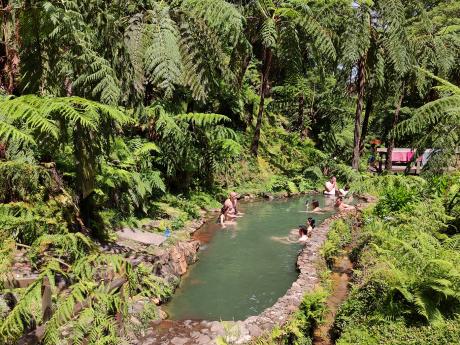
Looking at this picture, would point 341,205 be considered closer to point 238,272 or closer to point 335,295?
point 238,272

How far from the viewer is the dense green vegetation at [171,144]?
11.5ft

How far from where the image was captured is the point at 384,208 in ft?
27.7

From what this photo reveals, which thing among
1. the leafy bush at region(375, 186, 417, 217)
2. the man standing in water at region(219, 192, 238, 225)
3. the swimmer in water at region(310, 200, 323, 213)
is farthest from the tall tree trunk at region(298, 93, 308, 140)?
the leafy bush at region(375, 186, 417, 217)

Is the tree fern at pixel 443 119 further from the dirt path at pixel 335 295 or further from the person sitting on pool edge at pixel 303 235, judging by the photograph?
the person sitting on pool edge at pixel 303 235

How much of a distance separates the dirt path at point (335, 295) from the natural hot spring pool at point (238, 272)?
2.32 feet

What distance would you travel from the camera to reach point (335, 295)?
607 cm

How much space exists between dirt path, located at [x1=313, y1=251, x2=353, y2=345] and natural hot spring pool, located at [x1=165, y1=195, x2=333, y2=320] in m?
0.71

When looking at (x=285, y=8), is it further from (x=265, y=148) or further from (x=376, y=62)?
(x=265, y=148)

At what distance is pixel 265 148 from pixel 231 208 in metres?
6.51

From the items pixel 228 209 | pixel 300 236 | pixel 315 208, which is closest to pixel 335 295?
pixel 300 236

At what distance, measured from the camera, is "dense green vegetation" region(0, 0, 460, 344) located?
3512mm

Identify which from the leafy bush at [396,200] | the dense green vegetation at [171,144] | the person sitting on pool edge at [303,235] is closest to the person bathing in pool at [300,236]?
the person sitting on pool edge at [303,235]

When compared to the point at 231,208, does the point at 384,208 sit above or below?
above

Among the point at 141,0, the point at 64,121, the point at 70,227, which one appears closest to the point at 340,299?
the point at 70,227
